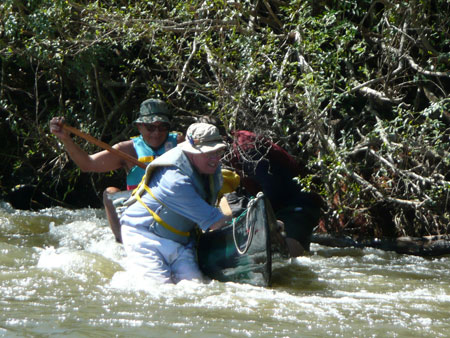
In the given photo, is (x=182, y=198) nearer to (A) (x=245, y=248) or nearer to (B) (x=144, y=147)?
(A) (x=245, y=248)

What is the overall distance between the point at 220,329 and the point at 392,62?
3550 mm

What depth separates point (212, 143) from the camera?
5.50 meters

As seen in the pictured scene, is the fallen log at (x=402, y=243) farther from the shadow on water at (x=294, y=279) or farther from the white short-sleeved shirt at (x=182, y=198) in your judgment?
the white short-sleeved shirt at (x=182, y=198)

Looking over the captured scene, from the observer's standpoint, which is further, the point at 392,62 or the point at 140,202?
the point at 392,62

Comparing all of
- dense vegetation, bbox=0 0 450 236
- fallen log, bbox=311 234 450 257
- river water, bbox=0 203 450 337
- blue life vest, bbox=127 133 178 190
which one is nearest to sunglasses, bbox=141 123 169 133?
blue life vest, bbox=127 133 178 190

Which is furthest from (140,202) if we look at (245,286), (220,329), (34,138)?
(34,138)

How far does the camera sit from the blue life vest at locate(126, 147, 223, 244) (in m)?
5.52

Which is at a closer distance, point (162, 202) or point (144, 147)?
point (162, 202)

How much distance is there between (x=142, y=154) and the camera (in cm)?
680

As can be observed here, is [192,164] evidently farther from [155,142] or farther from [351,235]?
[351,235]

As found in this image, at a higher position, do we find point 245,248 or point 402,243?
point 245,248

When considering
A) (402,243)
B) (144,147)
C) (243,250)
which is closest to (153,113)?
(144,147)

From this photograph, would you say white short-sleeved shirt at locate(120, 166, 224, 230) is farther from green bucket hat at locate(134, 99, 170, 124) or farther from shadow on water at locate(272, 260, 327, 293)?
green bucket hat at locate(134, 99, 170, 124)

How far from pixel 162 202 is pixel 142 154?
4.36ft
